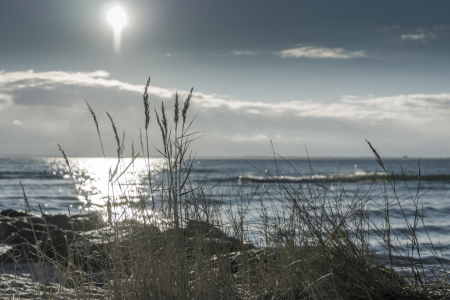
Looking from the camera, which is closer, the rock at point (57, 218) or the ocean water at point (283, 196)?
the ocean water at point (283, 196)

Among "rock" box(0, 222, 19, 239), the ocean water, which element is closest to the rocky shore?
the ocean water

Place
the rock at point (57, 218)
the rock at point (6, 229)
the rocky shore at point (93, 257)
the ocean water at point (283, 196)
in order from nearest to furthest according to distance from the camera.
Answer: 1. the rocky shore at point (93, 257)
2. the ocean water at point (283, 196)
3. the rock at point (6, 229)
4. the rock at point (57, 218)

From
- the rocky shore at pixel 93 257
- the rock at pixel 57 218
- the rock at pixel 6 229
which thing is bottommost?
the rock at pixel 57 218

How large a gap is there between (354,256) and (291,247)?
1.36ft

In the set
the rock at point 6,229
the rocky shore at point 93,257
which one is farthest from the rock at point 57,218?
the rocky shore at point 93,257

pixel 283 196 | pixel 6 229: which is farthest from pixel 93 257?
pixel 6 229

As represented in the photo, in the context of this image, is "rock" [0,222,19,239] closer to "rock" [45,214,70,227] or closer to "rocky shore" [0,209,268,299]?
"rock" [45,214,70,227]

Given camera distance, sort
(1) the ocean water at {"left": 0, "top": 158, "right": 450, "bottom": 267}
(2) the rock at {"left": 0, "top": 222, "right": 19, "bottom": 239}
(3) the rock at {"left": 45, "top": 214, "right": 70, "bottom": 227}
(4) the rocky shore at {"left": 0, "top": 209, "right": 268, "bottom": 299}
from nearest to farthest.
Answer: (4) the rocky shore at {"left": 0, "top": 209, "right": 268, "bottom": 299}, (1) the ocean water at {"left": 0, "top": 158, "right": 450, "bottom": 267}, (2) the rock at {"left": 0, "top": 222, "right": 19, "bottom": 239}, (3) the rock at {"left": 45, "top": 214, "right": 70, "bottom": 227}

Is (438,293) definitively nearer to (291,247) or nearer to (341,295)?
(341,295)

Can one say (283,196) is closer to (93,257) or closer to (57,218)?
(93,257)

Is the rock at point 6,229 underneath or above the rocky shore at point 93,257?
underneath

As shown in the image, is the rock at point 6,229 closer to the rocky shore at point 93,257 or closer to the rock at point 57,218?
the rock at point 57,218

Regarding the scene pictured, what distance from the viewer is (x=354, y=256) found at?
2143 mm

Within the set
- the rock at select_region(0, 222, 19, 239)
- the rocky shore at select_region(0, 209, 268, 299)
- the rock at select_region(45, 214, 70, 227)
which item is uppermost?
the rocky shore at select_region(0, 209, 268, 299)
